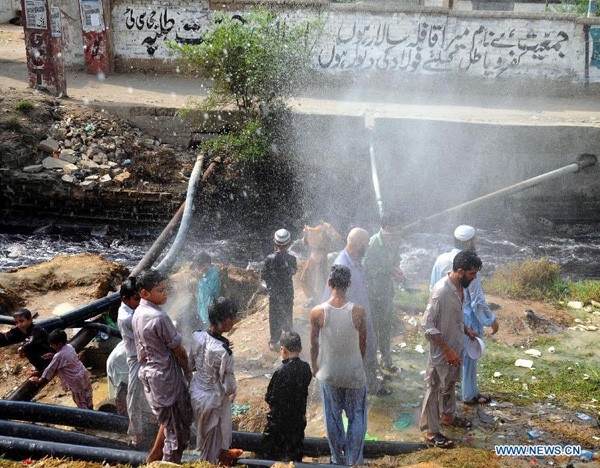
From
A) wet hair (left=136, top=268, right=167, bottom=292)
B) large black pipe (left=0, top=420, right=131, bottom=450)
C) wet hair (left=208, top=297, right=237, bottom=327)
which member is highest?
wet hair (left=136, top=268, right=167, bottom=292)

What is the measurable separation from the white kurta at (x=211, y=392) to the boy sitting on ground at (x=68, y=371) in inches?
69.8

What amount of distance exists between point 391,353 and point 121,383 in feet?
9.47

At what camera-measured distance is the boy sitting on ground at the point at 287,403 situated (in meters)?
4.30

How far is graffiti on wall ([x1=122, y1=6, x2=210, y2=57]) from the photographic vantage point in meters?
16.8

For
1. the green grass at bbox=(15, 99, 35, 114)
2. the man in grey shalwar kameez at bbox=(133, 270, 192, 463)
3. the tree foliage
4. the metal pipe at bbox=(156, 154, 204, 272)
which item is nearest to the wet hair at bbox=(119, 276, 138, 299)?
the man in grey shalwar kameez at bbox=(133, 270, 192, 463)

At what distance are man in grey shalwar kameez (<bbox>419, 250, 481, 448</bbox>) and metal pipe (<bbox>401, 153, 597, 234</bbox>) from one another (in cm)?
556

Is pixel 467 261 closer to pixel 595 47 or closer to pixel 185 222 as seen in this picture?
pixel 185 222

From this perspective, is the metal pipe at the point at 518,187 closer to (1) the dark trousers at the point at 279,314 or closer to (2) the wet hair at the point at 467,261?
(1) the dark trousers at the point at 279,314

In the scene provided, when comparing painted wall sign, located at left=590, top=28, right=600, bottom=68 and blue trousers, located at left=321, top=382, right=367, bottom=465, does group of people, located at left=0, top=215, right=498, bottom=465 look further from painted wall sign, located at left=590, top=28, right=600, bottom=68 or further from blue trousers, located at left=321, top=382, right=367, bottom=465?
painted wall sign, located at left=590, top=28, right=600, bottom=68

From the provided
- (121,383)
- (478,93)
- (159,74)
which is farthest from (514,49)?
(121,383)

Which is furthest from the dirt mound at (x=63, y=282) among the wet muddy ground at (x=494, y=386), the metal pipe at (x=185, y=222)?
the wet muddy ground at (x=494, y=386)

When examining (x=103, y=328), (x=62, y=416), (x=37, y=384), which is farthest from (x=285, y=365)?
(x=103, y=328)

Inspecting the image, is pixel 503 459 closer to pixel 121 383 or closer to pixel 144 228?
pixel 121 383

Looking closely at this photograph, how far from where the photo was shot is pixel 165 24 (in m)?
16.9
